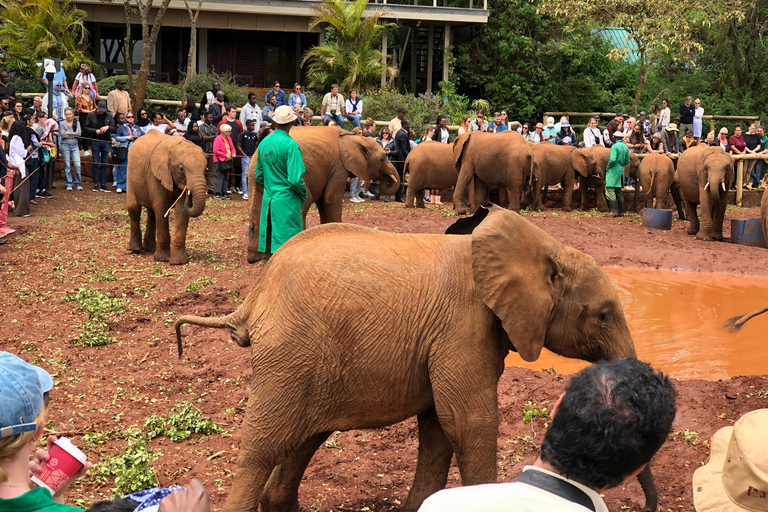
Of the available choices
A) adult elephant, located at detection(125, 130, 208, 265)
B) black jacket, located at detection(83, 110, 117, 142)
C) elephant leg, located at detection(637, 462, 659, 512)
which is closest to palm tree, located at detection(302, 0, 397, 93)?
black jacket, located at detection(83, 110, 117, 142)

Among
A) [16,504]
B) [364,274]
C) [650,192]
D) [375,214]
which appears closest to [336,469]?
[364,274]

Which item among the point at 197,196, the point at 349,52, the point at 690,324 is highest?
the point at 349,52

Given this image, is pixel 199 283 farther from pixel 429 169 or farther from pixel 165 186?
pixel 429 169

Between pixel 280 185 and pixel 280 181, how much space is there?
47 mm

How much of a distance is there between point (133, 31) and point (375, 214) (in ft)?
61.3

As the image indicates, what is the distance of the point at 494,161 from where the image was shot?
65.9 ft

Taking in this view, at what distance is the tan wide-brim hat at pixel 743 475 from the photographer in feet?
7.89

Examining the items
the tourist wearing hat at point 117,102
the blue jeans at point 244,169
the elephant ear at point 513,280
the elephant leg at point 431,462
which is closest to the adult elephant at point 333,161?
the elephant leg at point 431,462

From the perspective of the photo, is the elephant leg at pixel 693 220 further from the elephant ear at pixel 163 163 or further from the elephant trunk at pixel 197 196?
the elephant ear at pixel 163 163

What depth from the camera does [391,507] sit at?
5.67 meters

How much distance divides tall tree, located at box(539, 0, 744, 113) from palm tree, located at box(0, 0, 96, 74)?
16.6 m

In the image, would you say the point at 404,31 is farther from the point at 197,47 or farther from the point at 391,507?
the point at 391,507

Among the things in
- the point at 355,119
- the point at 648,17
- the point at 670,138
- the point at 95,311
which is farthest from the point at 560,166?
the point at 95,311

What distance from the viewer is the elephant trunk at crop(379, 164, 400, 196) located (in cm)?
1327
